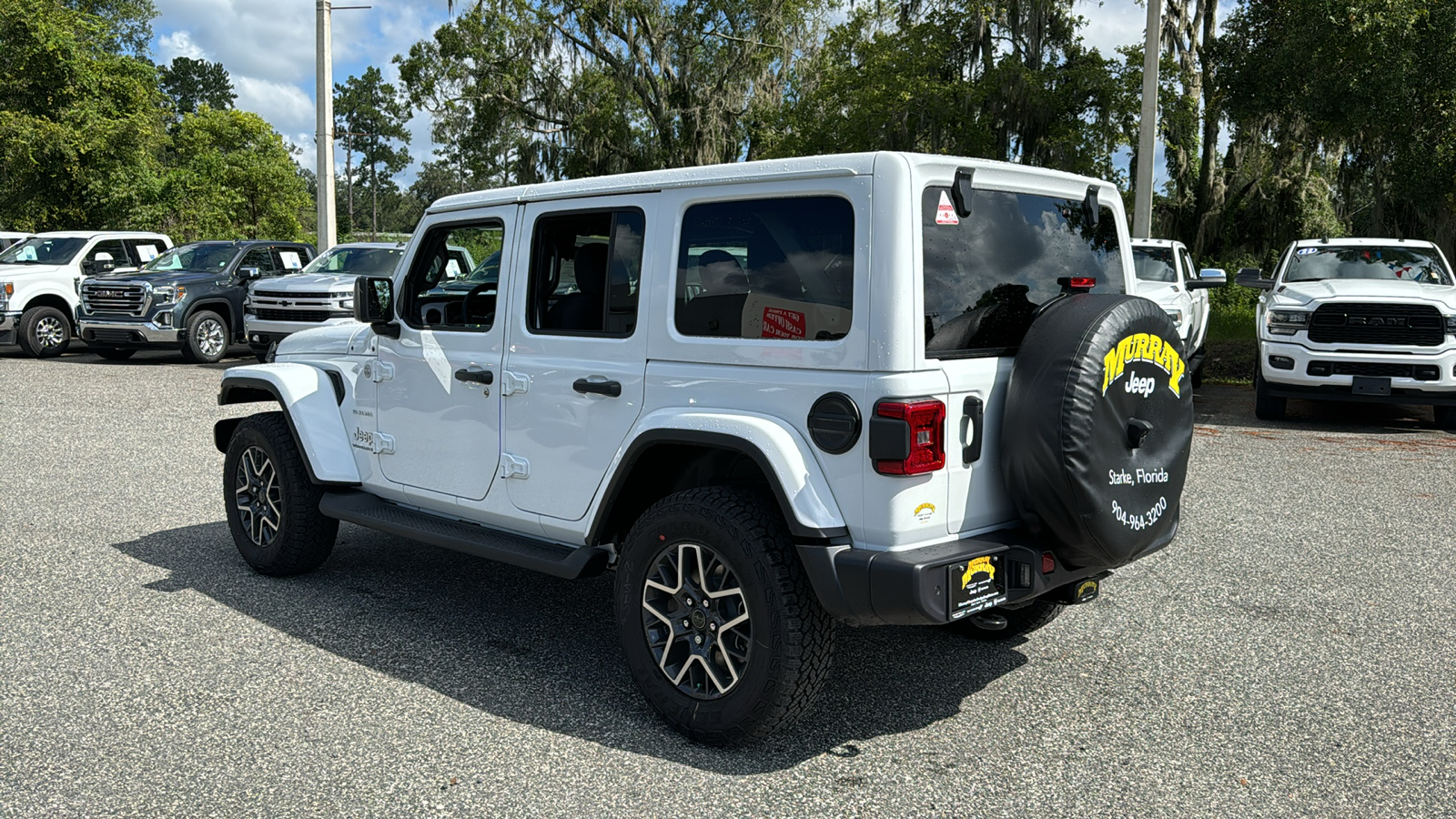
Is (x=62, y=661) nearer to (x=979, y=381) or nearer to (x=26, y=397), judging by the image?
(x=979, y=381)

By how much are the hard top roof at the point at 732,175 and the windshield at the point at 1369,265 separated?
30.6 feet

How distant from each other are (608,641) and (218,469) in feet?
16.8

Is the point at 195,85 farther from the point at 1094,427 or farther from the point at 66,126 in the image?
the point at 1094,427

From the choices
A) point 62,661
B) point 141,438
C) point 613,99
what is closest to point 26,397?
point 141,438

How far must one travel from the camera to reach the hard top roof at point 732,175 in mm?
3600

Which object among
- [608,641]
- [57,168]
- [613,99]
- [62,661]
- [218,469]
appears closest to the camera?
[62,661]

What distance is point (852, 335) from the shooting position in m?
3.54

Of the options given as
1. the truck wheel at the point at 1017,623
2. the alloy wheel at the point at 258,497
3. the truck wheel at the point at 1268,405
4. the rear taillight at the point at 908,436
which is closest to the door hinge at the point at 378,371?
the alloy wheel at the point at 258,497

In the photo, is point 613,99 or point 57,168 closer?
point 57,168

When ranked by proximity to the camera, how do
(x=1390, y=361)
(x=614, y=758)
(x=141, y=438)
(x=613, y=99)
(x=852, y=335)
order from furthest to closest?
(x=613, y=99)
(x=1390, y=361)
(x=141, y=438)
(x=614, y=758)
(x=852, y=335)

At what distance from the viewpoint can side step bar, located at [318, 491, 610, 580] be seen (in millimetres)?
4324

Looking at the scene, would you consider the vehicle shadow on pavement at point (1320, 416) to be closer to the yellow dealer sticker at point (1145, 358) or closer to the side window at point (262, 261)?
the yellow dealer sticker at point (1145, 358)

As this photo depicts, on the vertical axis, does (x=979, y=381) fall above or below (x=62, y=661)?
above

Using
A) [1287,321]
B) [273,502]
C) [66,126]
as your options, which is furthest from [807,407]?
[66,126]
